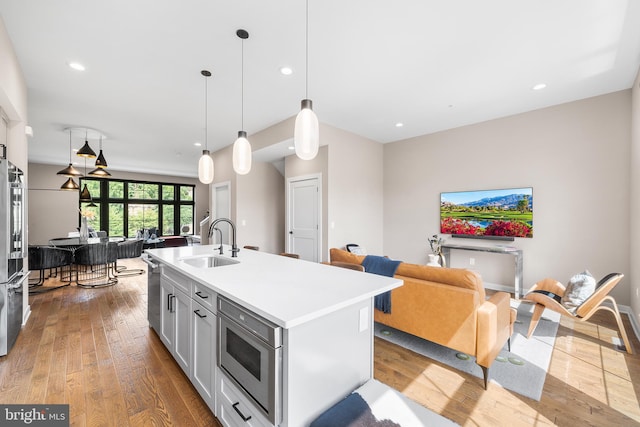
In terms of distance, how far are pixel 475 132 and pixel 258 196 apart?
4.42 meters

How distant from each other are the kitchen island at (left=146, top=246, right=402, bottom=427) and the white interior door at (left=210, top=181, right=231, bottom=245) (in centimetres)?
412

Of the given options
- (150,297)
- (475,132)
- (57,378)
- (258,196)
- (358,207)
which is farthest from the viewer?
(258,196)

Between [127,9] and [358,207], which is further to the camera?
[358,207]

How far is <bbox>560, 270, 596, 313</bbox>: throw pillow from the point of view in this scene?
2668 mm

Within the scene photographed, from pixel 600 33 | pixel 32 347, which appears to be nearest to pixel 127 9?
pixel 32 347

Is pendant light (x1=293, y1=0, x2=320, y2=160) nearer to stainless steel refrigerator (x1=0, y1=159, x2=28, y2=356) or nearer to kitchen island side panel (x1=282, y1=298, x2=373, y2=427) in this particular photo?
kitchen island side panel (x1=282, y1=298, x2=373, y2=427)

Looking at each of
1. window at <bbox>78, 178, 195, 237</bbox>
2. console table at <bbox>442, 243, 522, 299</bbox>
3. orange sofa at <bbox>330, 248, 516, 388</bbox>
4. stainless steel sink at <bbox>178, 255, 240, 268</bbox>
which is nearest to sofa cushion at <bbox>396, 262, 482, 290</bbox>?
orange sofa at <bbox>330, 248, 516, 388</bbox>

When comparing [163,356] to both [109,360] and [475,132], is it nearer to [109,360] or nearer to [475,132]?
[109,360]

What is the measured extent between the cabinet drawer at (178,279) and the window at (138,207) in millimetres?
7368

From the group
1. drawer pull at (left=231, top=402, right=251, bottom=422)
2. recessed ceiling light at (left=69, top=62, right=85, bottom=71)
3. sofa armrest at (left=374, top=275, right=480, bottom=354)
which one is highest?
recessed ceiling light at (left=69, top=62, right=85, bottom=71)

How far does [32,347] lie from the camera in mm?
2594

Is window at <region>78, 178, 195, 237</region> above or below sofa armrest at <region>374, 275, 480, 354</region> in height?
above

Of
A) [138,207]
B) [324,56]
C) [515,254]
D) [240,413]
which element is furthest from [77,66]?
[138,207]

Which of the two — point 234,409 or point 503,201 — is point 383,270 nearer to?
point 234,409
